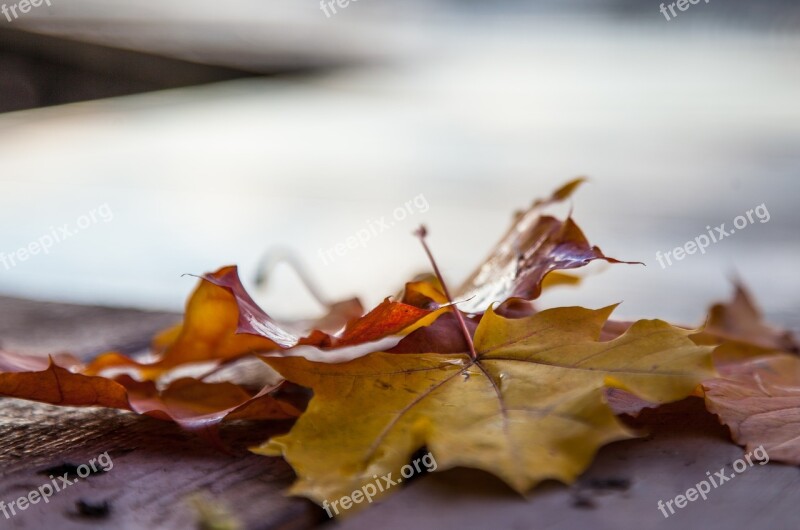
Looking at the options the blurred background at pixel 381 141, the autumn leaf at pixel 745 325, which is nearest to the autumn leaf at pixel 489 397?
the autumn leaf at pixel 745 325

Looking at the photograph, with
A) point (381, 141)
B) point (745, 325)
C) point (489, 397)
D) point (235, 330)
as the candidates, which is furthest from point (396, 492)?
point (381, 141)

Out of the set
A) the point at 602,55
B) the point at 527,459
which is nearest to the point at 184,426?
the point at 527,459

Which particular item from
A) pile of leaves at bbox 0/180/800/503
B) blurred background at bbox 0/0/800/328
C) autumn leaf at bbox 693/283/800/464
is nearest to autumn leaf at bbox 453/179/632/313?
pile of leaves at bbox 0/180/800/503

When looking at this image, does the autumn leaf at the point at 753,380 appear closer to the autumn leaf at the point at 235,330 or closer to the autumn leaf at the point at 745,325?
the autumn leaf at the point at 745,325

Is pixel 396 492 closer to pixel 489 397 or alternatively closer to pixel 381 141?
pixel 489 397

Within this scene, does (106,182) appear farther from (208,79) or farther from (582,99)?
(582,99)

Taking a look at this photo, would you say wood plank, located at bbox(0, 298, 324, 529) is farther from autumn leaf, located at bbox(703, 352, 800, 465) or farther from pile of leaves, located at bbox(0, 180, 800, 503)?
autumn leaf, located at bbox(703, 352, 800, 465)
